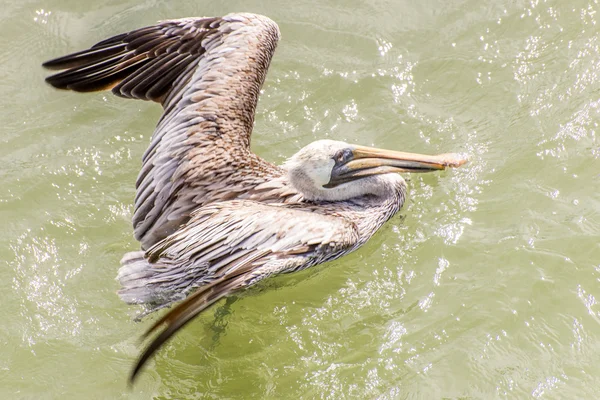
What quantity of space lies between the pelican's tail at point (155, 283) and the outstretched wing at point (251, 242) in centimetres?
5

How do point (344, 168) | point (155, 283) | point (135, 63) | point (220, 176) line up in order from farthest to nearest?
1. point (135, 63)
2. point (344, 168)
3. point (220, 176)
4. point (155, 283)

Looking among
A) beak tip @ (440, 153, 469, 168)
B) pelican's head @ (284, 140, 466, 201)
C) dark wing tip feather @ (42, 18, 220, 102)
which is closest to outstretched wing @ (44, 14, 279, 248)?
dark wing tip feather @ (42, 18, 220, 102)

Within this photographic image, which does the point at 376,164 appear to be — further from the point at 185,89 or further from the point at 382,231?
the point at 185,89

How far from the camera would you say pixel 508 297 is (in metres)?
4.81

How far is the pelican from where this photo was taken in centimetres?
434

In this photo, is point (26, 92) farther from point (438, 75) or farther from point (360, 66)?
point (438, 75)

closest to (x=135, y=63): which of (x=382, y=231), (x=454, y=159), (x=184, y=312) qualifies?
(x=382, y=231)

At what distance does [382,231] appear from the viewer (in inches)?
212

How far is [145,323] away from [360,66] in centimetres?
295

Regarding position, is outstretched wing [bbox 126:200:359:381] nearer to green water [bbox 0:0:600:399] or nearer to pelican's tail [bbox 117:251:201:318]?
pelican's tail [bbox 117:251:201:318]

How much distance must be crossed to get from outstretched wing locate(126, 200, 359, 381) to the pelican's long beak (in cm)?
47

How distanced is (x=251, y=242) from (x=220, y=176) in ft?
2.94

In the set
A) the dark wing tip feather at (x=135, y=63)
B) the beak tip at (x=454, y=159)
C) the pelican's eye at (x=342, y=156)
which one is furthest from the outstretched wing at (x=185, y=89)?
the beak tip at (x=454, y=159)

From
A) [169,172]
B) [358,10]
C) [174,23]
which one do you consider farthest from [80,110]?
[358,10]
